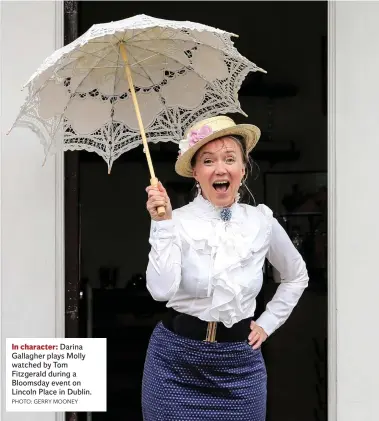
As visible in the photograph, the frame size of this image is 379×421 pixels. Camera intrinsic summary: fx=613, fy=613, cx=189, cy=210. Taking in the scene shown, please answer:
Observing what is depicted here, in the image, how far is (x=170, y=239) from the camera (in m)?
1.99

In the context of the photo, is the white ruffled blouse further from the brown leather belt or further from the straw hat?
the straw hat

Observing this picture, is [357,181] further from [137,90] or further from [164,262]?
[164,262]

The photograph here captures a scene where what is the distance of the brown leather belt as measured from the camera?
2.14 metres

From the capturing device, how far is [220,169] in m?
2.12

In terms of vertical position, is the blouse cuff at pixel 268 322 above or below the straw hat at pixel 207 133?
below

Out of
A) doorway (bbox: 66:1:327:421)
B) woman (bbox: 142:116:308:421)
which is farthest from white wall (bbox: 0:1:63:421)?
woman (bbox: 142:116:308:421)

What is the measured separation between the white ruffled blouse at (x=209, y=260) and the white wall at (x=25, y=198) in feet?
2.78

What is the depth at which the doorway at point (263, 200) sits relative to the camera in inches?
125

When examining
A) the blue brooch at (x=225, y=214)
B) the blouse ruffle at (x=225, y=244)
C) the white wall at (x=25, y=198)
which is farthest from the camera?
the white wall at (x=25, y=198)

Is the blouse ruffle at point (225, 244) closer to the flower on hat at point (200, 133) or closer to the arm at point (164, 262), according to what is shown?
the arm at point (164, 262)

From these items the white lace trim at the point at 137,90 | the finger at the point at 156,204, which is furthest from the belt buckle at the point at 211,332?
the white lace trim at the point at 137,90

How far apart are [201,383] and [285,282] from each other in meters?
0.55
